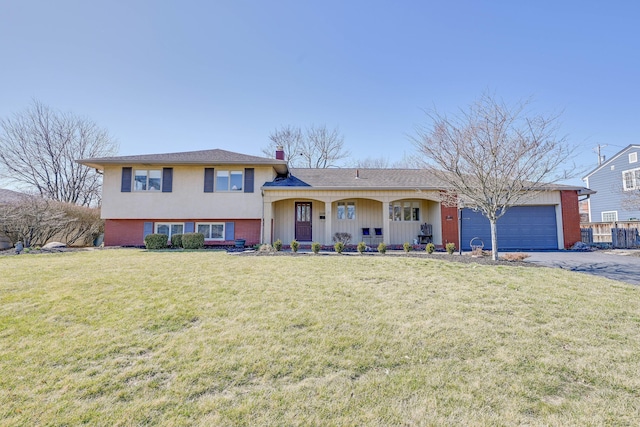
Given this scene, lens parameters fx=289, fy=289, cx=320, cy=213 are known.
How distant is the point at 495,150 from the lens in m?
8.33

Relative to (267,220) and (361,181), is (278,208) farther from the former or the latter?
(361,181)

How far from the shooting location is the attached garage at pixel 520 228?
1314cm

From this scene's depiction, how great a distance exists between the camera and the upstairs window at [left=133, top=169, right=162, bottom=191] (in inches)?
540

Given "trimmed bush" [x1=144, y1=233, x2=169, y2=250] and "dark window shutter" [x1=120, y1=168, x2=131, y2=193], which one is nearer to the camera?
"trimmed bush" [x1=144, y1=233, x2=169, y2=250]

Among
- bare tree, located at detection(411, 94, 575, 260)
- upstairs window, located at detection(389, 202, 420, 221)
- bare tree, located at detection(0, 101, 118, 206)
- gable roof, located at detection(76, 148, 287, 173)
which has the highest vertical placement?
bare tree, located at detection(0, 101, 118, 206)

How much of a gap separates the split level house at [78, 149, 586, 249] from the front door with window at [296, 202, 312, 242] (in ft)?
0.17

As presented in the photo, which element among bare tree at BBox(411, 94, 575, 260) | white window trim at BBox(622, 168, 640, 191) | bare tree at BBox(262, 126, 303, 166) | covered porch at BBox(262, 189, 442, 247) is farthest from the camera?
bare tree at BBox(262, 126, 303, 166)

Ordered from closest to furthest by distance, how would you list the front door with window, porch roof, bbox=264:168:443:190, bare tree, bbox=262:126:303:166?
porch roof, bbox=264:168:443:190 < the front door with window < bare tree, bbox=262:126:303:166

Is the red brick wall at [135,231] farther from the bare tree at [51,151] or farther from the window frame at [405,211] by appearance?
the bare tree at [51,151]

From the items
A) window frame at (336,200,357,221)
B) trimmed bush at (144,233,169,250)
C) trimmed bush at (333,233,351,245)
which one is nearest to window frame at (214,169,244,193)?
trimmed bush at (144,233,169,250)

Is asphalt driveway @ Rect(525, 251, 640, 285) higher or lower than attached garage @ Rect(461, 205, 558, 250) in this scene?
lower

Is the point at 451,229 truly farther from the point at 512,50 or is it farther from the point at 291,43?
the point at 291,43

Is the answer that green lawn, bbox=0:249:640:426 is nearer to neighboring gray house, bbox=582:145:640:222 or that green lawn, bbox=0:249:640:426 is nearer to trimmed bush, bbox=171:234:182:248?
trimmed bush, bbox=171:234:182:248

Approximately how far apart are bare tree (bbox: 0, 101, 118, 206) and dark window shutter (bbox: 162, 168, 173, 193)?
407 inches
